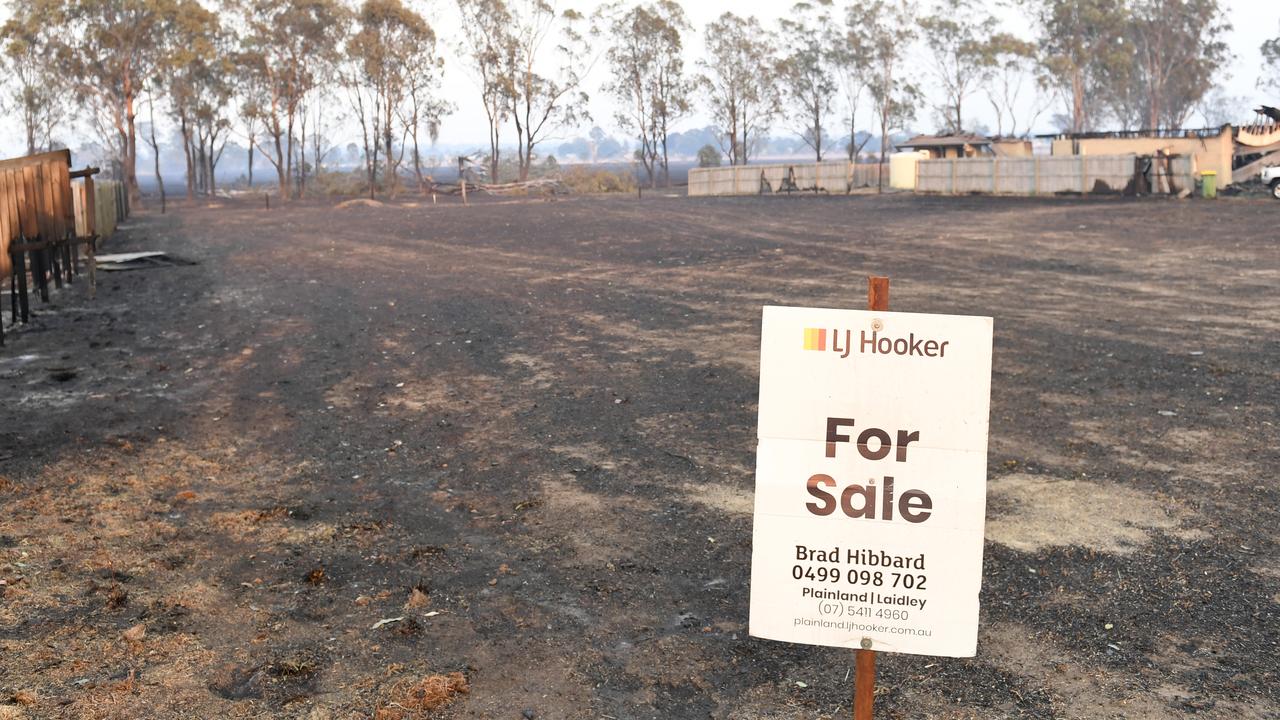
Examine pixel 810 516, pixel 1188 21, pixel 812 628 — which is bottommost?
pixel 812 628

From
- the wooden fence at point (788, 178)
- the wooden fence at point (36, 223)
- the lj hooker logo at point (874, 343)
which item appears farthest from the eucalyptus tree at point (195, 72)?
the lj hooker logo at point (874, 343)

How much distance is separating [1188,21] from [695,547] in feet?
340

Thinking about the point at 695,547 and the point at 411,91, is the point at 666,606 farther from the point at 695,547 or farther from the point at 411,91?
the point at 411,91

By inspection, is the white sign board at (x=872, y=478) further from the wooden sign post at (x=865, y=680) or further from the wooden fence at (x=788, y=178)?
the wooden fence at (x=788, y=178)

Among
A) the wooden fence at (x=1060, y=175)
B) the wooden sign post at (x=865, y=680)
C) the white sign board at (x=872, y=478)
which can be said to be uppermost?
the wooden fence at (x=1060, y=175)

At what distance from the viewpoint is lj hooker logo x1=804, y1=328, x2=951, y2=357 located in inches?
156

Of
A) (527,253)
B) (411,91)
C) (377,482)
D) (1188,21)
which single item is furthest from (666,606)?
(1188,21)

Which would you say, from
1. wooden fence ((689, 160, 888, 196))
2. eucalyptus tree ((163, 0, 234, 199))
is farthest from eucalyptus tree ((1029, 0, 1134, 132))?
eucalyptus tree ((163, 0, 234, 199))

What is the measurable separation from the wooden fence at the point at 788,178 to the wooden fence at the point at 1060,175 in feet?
20.9

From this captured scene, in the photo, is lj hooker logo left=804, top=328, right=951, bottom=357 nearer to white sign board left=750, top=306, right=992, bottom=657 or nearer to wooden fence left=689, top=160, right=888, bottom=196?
white sign board left=750, top=306, right=992, bottom=657

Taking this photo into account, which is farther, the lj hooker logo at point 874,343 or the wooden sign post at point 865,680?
the wooden sign post at point 865,680

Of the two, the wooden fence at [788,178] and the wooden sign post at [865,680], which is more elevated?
the wooden fence at [788,178]

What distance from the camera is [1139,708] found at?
522 centimetres

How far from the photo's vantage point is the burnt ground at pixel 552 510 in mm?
5559
